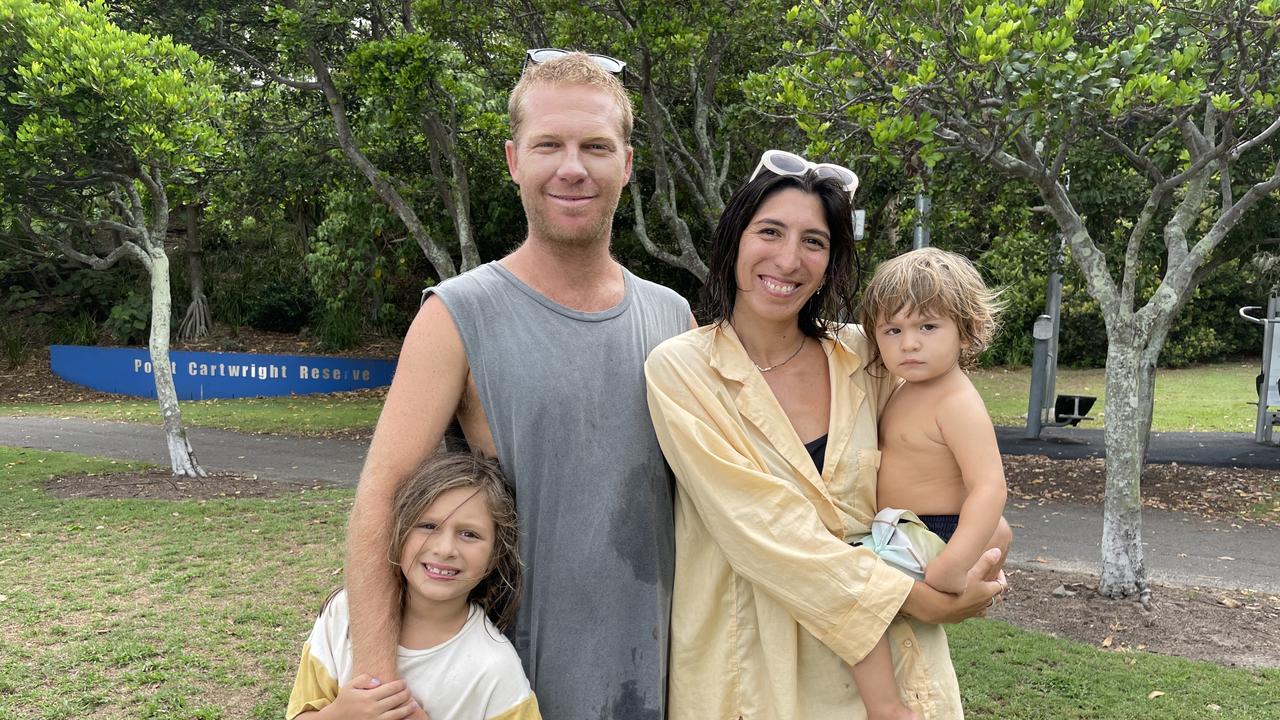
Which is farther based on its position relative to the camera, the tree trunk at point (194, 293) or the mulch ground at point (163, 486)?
the tree trunk at point (194, 293)

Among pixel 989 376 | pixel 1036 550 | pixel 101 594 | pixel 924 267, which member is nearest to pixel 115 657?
pixel 101 594

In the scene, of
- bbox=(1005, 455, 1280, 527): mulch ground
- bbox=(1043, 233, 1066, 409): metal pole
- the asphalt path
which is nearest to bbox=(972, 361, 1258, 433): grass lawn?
bbox=(1043, 233, 1066, 409): metal pole

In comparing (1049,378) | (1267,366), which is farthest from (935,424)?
(1267,366)

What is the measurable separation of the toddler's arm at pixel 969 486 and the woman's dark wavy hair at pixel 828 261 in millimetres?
348

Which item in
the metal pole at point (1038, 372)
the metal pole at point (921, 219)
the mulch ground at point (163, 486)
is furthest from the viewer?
the metal pole at point (1038, 372)

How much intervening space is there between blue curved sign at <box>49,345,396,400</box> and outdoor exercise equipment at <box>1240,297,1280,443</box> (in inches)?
639

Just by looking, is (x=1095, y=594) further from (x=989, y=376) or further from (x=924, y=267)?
(x=989, y=376)

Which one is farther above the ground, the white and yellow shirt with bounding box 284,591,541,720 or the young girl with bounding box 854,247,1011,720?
the young girl with bounding box 854,247,1011,720

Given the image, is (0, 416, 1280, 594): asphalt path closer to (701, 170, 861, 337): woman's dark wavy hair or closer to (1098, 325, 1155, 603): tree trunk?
(1098, 325, 1155, 603): tree trunk

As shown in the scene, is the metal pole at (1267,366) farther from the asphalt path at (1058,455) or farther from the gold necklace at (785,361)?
the gold necklace at (785,361)

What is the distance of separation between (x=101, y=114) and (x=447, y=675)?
372 inches

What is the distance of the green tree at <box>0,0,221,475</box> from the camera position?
9086 mm

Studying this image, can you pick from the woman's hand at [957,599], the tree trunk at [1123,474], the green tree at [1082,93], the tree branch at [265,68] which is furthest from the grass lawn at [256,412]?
the woman's hand at [957,599]

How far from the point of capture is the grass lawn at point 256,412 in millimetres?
16484
